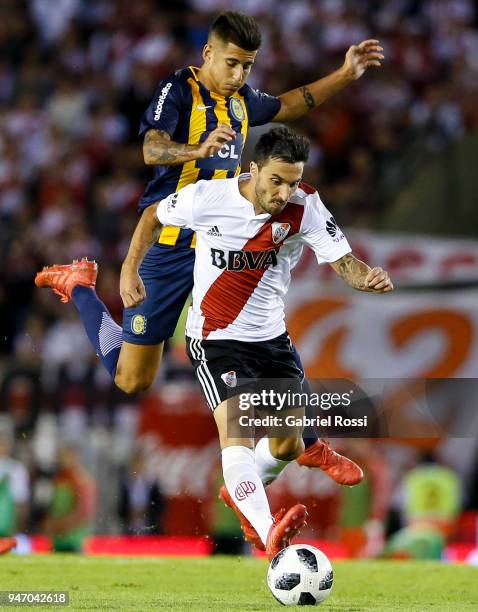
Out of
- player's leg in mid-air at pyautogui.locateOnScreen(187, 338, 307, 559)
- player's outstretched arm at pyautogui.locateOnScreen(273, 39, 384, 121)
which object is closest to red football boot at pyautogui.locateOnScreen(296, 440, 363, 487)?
player's leg in mid-air at pyautogui.locateOnScreen(187, 338, 307, 559)

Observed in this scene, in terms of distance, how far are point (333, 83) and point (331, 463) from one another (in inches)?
104

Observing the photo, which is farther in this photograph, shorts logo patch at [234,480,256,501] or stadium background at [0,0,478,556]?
stadium background at [0,0,478,556]

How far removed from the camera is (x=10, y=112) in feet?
65.7

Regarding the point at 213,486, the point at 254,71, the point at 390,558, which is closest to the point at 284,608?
the point at 390,558

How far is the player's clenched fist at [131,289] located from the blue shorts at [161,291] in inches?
38.6

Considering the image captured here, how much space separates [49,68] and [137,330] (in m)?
12.4

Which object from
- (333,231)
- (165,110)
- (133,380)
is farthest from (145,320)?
(333,231)

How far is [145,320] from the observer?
29.3 feet

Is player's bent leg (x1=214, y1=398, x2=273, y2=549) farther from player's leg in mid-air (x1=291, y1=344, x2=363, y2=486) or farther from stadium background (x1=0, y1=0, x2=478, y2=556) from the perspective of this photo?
stadium background (x1=0, y1=0, x2=478, y2=556)

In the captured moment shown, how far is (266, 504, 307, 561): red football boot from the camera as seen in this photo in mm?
7117

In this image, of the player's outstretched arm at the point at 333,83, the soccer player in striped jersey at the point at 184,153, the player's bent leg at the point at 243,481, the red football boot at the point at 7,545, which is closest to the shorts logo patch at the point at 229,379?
the player's bent leg at the point at 243,481

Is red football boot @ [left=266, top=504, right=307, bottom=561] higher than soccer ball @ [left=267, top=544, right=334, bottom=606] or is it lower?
higher

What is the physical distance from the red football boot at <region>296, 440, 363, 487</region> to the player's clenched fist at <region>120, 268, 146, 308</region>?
1.64 metres

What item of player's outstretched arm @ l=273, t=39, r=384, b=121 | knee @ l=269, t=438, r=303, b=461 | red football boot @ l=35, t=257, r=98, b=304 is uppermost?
player's outstretched arm @ l=273, t=39, r=384, b=121
